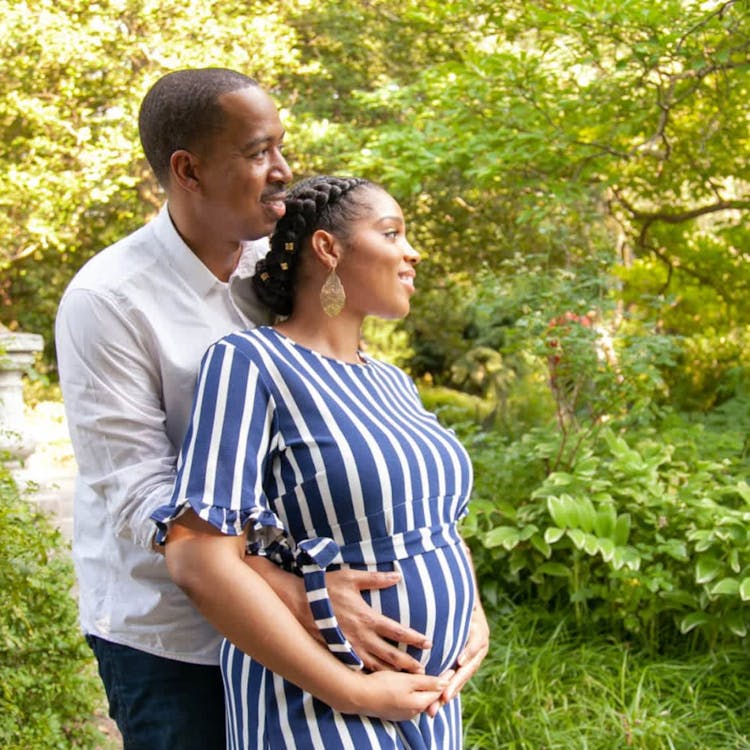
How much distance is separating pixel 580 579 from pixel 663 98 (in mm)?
2649

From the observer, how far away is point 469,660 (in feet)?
5.92

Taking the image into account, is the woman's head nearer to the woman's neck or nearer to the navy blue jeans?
the woman's neck

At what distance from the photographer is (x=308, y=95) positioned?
11281mm

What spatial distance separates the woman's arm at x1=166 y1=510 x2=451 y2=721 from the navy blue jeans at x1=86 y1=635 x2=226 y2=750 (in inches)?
12.0

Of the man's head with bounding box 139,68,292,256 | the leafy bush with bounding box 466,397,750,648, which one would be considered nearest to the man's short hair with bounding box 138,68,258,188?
the man's head with bounding box 139,68,292,256

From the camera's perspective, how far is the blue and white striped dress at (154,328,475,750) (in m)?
1.52

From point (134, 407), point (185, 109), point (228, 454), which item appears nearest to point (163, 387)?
A: point (134, 407)

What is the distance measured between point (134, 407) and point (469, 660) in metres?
0.73

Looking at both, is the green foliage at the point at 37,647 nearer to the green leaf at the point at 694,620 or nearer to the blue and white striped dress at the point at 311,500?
the blue and white striped dress at the point at 311,500

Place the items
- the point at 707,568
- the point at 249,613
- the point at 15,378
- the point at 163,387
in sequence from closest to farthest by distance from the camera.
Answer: the point at 249,613 < the point at 163,387 < the point at 707,568 < the point at 15,378

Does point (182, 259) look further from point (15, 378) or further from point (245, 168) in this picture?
point (15, 378)

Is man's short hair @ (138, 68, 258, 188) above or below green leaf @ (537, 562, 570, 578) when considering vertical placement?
above

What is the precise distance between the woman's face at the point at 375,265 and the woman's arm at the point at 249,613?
52 centimetres

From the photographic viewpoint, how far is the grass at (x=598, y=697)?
3680mm
